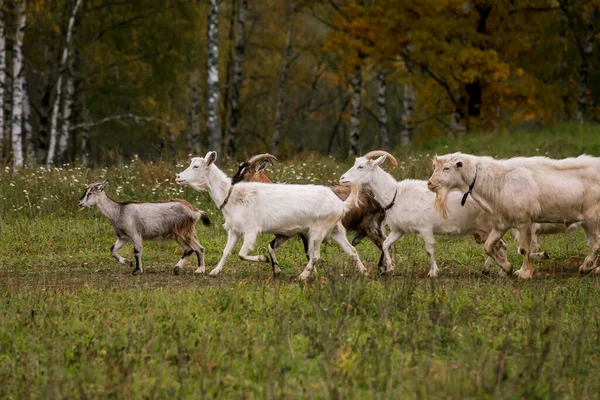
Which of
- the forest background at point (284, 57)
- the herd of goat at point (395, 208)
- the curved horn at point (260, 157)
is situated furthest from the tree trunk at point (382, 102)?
the herd of goat at point (395, 208)

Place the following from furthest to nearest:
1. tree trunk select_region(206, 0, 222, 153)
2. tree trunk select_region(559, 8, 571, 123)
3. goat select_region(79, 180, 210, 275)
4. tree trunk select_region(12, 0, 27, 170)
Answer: tree trunk select_region(559, 8, 571, 123), tree trunk select_region(206, 0, 222, 153), tree trunk select_region(12, 0, 27, 170), goat select_region(79, 180, 210, 275)

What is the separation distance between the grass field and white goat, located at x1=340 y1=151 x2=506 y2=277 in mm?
522

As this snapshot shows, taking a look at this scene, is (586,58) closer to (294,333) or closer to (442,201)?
(442,201)

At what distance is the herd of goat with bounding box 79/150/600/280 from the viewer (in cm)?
1150

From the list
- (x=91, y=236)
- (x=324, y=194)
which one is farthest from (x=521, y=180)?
(x=91, y=236)

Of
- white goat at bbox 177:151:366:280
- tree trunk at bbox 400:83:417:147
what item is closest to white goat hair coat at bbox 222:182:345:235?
white goat at bbox 177:151:366:280

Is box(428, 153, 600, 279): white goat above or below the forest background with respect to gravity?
below

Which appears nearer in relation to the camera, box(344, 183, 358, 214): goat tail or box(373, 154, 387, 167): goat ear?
box(344, 183, 358, 214): goat tail

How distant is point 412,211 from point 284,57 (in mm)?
25440

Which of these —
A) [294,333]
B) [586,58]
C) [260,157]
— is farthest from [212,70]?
[294,333]

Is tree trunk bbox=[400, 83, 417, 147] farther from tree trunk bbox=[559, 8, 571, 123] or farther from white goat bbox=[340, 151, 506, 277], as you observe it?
white goat bbox=[340, 151, 506, 277]

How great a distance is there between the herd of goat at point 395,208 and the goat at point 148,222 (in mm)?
13

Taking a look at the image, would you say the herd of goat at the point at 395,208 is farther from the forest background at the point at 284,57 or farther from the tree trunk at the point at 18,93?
the tree trunk at the point at 18,93

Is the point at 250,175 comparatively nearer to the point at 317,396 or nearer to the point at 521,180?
the point at 521,180
